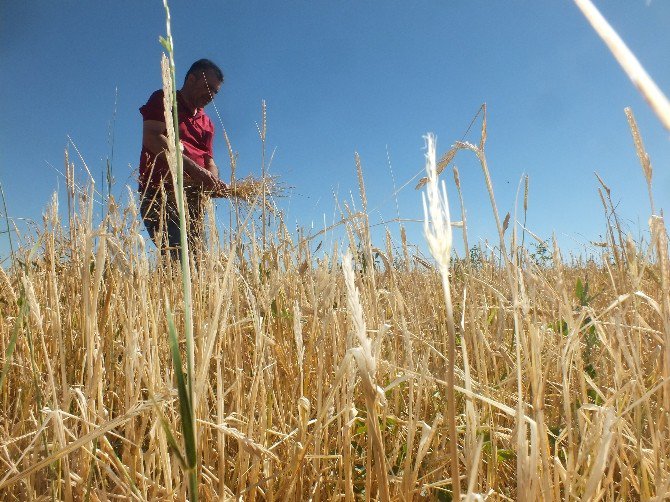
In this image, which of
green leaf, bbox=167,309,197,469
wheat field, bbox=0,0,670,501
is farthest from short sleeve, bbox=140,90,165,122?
green leaf, bbox=167,309,197,469

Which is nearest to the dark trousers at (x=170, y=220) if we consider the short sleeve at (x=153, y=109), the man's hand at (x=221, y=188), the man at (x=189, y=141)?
the man at (x=189, y=141)

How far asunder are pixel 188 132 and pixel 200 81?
39cm

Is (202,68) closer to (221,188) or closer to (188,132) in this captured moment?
(188,132)

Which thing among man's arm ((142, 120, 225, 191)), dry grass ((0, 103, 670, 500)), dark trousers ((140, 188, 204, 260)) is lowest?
dry grass ((0, 103, 670, 500))

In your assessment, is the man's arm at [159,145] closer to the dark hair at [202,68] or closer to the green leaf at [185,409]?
the dark hair at [202,68]

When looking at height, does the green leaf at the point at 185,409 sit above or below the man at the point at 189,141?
below

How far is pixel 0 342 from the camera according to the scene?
1294 millimetres

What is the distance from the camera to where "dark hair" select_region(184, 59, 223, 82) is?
3.64 metres

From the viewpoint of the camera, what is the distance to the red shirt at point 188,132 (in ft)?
11.2

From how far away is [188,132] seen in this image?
149 inches

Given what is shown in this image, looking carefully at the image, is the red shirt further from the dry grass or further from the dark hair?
the dry grass

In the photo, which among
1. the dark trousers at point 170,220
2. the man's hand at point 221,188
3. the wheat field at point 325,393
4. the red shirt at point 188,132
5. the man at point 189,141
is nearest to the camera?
the wheat field at point 325,393

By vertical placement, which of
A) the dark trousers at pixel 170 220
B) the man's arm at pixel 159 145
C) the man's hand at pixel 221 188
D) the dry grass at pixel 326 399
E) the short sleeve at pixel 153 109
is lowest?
the dry grass at pixel 326 399

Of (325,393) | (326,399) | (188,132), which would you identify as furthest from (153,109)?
(326,399)
